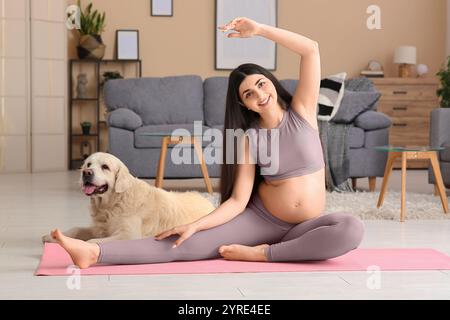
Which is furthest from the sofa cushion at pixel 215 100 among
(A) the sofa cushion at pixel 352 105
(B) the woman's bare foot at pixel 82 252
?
(B) the woman's bare foot at pixel 82 252

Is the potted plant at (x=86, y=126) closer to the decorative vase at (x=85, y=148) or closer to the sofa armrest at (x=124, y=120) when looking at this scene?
the decorative vase at (x=85, y=148)

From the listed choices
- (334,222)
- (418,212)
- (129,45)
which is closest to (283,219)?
(334,222)

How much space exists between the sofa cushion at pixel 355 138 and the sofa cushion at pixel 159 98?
1361 millimetres

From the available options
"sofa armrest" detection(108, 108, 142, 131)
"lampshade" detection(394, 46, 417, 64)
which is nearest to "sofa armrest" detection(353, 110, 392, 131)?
"sofa armrest" detection(108, 108, 142, 131)

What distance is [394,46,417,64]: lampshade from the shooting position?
28.6ft

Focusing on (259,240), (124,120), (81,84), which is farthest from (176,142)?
(81,84)

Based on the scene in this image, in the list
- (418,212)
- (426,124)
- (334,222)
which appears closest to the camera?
(334,222)

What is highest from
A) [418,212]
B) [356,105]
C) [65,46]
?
[65,46]

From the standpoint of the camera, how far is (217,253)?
303 centimetres

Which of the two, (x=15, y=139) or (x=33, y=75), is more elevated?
(x=33, y=75)

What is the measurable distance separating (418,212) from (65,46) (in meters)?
4.84

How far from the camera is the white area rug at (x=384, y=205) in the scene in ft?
15.1

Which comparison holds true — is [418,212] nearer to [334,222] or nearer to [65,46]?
[334,222]

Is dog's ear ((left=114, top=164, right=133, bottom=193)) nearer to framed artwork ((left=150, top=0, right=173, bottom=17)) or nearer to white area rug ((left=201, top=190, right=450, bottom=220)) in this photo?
white area rug ((left=201, top=190, right=450, bottom=220))
